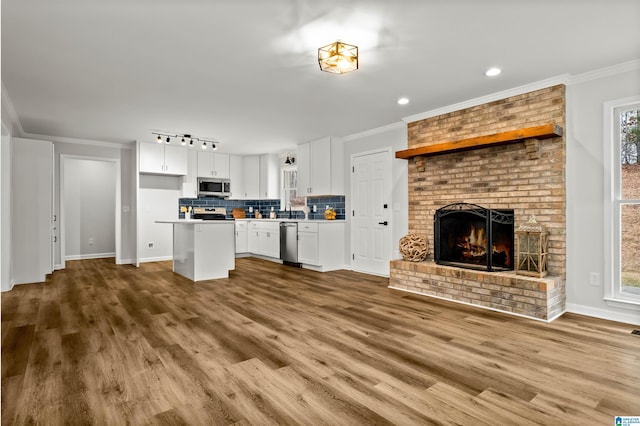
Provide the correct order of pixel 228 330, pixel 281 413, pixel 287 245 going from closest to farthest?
1. pixel 281 413
2. pixel 228 330
3. pixel 287 245

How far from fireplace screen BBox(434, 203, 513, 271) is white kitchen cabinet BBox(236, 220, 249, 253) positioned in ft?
15.7

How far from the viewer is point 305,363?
8.07 ft

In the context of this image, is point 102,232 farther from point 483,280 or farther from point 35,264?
point 483,280

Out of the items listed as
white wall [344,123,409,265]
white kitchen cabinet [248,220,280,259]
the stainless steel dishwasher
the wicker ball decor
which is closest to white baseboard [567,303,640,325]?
the wicker ball decor

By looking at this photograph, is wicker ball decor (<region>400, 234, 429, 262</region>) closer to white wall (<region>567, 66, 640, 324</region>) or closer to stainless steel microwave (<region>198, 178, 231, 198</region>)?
white wall (<region>567, 66, 640, 324</region>)

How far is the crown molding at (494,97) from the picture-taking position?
12.0ft

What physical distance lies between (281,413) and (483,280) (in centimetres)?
283

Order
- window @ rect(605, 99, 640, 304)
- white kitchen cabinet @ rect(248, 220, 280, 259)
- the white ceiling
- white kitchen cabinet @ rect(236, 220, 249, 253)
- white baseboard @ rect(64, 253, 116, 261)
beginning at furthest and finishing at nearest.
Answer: white kitchen cabinet @ rect(236, 220, 249, 253) → white baseboard @ rect(64, 253, 116, 261) → white kitchen cabinet @ rect(248, 220, 280, 259) → window @ rect(605, 99, 640, 304) → the white ceiling

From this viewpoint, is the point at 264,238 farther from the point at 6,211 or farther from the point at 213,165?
the point at 6,211

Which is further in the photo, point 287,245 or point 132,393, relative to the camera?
point 287,245

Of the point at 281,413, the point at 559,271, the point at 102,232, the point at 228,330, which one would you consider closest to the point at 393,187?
the point at 559,271

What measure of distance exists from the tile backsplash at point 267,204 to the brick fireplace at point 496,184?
76.4 inches

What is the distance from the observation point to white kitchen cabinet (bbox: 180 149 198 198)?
24.8 ft

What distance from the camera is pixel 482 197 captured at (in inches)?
169
